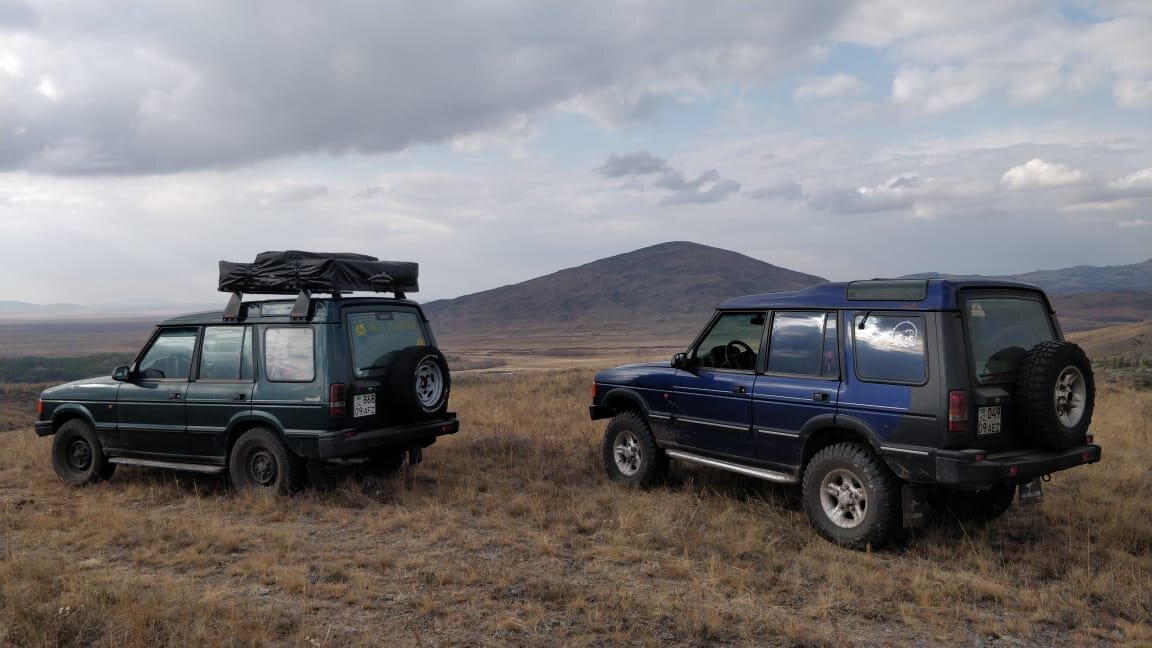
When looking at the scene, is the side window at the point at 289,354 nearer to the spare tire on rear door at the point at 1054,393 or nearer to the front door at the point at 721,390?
the front door at the point at 721,390

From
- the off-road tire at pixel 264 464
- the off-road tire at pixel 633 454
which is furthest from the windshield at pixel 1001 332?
the off-road tire at pixel 264 464

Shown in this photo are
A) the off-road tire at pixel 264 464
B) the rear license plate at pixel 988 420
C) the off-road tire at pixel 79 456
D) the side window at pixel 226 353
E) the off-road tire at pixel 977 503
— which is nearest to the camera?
the rear license plate at pixel 988 420

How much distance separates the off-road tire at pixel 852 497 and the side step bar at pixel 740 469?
235mm

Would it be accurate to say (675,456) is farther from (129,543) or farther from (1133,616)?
(129,543)

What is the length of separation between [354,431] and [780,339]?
3967 mm

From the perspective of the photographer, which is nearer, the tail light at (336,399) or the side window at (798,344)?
the side window at (798,344)

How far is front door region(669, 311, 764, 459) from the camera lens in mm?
6973

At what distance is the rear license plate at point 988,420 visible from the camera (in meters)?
5.47

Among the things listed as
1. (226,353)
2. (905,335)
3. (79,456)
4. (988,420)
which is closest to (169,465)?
(226,353)

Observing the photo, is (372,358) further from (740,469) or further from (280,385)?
(740,469)

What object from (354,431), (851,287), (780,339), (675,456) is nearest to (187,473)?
(354,431)

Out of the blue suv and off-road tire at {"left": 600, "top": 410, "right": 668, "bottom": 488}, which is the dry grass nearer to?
off-road tire at {"left": 600, "top": 410, "right": 668, "bottom": 488}

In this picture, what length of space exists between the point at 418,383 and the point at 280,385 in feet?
4.25

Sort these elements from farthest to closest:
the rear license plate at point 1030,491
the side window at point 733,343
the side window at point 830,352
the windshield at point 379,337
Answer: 1. the windshield at point 379,337
2. the side window at point 733,343
3. the side window at point 830,352
4. the rear license plate at point 1030,491
